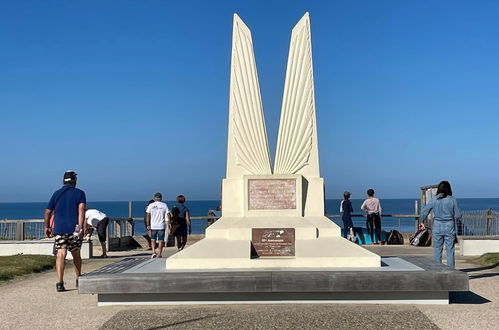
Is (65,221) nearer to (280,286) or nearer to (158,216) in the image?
(280,286)

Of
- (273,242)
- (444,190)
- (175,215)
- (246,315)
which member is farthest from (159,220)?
(444,190)

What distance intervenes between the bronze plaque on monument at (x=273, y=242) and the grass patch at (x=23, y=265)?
15.1ft

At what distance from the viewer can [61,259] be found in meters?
7.72

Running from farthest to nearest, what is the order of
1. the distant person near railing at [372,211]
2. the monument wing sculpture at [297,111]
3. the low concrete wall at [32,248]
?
1. the distant person near railing at [372,211]
2. the low concrete wall at [32,248]
3. the monument wing sculpture at [297,111]

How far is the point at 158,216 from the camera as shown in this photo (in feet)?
37.7

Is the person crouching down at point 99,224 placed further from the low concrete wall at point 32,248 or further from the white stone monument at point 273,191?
the white stone monument at point 273,191

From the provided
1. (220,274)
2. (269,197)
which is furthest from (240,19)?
(220,274)

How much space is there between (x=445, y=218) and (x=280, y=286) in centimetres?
316

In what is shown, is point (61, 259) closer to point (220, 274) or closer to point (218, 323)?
point (220, 274)

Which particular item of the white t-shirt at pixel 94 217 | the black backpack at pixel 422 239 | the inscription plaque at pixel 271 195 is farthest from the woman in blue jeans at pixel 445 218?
the white t-shirt at pixel 94 217

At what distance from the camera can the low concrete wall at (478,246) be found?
1324 cm

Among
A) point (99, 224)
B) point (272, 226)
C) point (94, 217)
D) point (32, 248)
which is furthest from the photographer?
point (94, 217)

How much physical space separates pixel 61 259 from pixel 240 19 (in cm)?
501

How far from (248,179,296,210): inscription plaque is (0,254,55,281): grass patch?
451cm
